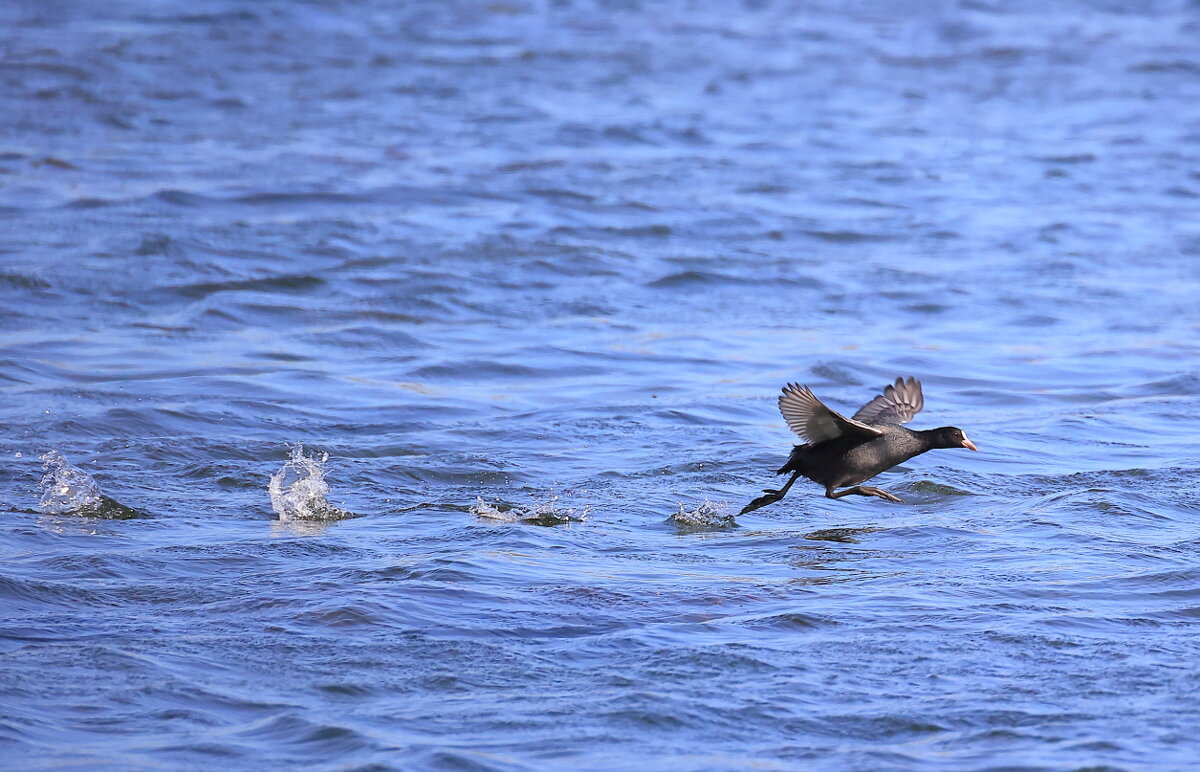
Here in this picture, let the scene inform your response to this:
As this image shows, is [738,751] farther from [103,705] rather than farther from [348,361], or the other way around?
[348,361]

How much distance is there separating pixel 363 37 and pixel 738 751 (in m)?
22.4

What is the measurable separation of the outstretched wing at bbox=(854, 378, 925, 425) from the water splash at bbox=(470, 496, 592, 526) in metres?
1.66

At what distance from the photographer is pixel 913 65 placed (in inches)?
1024

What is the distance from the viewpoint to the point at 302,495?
28.0 feet

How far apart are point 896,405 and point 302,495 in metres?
3.25

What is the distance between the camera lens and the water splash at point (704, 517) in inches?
340

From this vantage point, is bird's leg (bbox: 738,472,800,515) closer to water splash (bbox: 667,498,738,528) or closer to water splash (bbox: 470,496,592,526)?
water splash (bbox: 667,498,738,528)

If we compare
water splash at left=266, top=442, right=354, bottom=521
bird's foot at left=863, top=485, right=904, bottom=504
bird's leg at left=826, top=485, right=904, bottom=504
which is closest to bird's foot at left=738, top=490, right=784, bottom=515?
bird's leg at left=826, top=485, right=904, bottom=504

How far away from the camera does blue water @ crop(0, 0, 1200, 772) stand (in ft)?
19.7

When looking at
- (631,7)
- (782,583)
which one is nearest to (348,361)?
(782,583)

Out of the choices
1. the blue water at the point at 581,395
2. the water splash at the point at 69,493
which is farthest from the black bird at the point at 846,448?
the water splash at the point at 69,493

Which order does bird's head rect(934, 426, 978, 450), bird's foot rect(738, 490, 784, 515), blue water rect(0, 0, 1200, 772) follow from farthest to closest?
bird's head rect(934, 426, 978, 450) < bird's foot rect(738, 490, 784, 515) < blue water rect(0, 0, 1200, 772)

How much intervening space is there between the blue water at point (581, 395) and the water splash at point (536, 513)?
29 mm

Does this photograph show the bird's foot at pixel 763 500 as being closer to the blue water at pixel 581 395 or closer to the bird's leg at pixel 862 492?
the blue water at pixel 581 395
